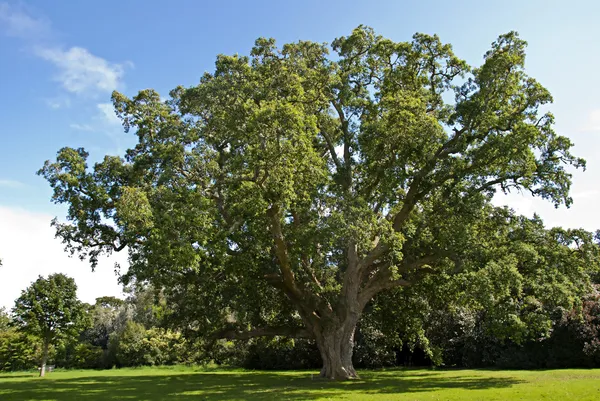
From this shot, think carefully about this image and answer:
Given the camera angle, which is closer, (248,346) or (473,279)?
(473,279)

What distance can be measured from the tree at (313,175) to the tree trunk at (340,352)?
0.07 metres

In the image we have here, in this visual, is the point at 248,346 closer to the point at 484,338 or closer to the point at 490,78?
the point at 484,338

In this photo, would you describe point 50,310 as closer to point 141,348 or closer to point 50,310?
point 50,310

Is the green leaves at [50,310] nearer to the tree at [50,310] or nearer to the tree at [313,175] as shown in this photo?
the tree at [50,310]

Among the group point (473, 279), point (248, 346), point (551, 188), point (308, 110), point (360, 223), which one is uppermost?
point (308, 110)

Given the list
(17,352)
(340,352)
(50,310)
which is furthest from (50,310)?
(340,352)

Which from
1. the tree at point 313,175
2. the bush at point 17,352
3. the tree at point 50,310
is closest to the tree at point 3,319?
the bush at point 17,352

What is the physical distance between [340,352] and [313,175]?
887cm

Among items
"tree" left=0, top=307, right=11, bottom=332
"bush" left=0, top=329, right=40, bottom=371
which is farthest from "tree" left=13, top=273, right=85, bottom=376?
"tree" left=0, top=307, right=11, bottom=332

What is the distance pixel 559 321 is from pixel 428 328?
927cm

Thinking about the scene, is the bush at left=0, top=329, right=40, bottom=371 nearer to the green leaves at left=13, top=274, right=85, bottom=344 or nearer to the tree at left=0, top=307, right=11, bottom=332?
the green leaves at left=13, top=274, right=85, bottom=344

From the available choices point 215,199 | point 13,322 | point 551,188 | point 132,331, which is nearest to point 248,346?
point 132,331

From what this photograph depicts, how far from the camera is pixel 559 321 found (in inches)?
997

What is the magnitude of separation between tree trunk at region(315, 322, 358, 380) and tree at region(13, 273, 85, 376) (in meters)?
19.7
